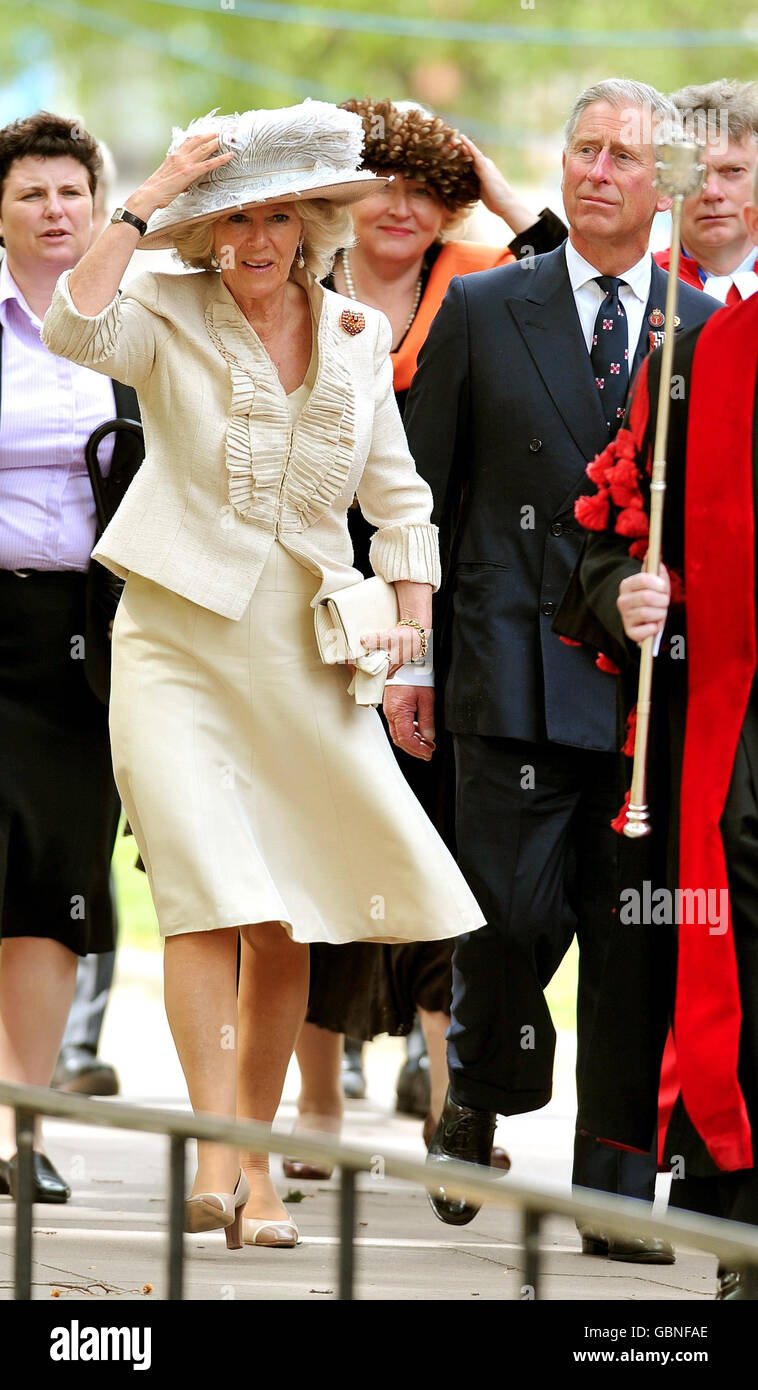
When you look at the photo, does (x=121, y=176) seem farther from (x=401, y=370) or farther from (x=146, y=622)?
(x=146, y=622)

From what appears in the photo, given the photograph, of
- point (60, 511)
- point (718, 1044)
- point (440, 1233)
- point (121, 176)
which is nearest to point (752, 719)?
point (718, 1044)

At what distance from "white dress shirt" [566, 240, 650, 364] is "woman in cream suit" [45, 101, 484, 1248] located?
64 centimetres

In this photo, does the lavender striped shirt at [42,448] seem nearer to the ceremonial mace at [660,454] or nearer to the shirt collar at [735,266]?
the shirt collar at [735,266]

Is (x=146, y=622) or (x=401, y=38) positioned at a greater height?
(x=401, y=38)

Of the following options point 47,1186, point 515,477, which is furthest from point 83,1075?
point 515,477

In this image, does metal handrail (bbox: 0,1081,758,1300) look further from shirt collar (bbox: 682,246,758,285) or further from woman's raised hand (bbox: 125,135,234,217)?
shirt collar (bbox: 682,246,758,285)

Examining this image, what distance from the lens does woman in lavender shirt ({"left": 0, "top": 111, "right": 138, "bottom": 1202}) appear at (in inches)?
225

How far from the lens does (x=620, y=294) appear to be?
17.7ft

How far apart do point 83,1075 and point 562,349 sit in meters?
3.05

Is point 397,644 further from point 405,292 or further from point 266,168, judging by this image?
point 405,292

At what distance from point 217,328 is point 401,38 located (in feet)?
54.8

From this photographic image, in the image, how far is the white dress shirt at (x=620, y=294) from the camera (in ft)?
17.7

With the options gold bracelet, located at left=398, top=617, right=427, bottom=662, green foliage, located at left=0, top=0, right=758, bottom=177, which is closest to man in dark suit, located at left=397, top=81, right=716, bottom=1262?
gold bracelet, located at left=398, top=617, right=427, bottom=662

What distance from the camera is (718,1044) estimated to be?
428 centimetres
